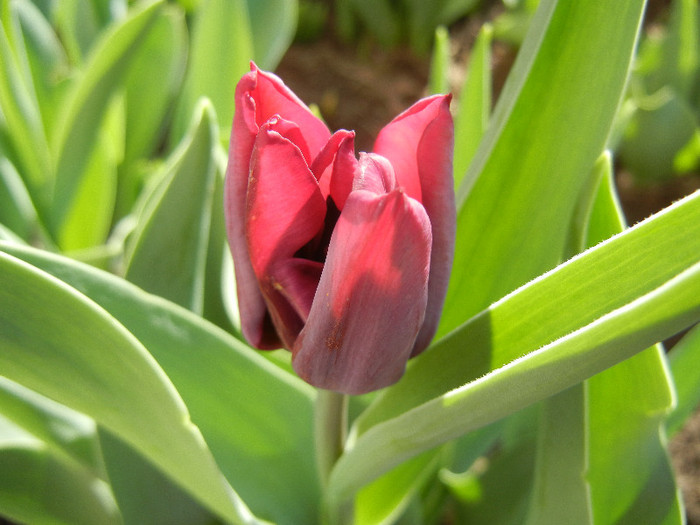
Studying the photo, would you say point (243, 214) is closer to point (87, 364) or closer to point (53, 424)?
point (87, 364)

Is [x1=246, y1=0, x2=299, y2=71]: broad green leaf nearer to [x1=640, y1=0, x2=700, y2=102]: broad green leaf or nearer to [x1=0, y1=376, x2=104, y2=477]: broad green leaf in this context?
[x1=0, y1=376, x2=104, y2=477]: broad green leaf

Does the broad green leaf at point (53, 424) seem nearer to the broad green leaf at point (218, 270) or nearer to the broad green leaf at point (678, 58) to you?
the broad green leaf at point (218, 270)

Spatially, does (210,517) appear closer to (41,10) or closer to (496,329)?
(496,329)

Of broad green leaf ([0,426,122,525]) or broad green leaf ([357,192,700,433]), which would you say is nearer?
broad green leaf ([357,192,700,433])

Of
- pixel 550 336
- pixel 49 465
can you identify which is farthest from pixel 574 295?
pixel 49 465

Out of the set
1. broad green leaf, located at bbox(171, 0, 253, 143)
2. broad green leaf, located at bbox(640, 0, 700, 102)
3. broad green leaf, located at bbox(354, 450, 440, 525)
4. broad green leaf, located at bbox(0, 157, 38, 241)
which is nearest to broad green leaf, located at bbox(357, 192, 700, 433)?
broad green leaf, located at bbox(354, 450, 440, 525)

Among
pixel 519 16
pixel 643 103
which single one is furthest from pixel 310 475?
pixel 519 16

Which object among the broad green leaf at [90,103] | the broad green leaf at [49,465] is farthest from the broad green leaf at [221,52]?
the broad green leaf at [49,465]
